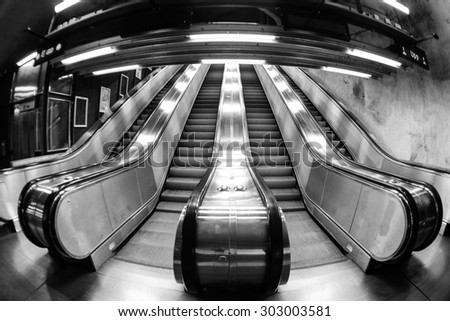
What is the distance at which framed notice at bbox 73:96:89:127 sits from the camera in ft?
22.8

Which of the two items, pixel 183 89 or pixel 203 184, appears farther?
pixel 183 89

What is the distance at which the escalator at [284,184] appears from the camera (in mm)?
2385

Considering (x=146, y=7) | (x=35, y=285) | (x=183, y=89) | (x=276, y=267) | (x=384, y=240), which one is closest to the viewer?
(x=276, y=267)

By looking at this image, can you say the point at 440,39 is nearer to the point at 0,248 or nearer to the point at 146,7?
the point at 146,7

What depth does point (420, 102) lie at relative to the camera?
4719mm

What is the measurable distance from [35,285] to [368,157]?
5449 mm

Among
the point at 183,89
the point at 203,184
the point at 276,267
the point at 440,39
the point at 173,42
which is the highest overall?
the point at 440,39

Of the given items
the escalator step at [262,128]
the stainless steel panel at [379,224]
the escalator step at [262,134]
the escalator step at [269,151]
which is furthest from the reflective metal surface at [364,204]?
the escalator step at [262,128]

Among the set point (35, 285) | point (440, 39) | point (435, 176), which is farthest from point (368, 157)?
point (35, 285)

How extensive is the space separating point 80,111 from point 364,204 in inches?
334

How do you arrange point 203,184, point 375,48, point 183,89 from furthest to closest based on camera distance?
point 183,89, point 375,48, point 203,184

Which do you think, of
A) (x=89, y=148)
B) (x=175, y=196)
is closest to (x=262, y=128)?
(x=175, y=196)

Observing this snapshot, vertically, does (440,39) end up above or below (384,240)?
above
